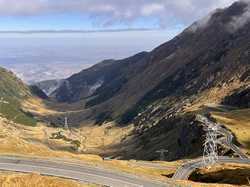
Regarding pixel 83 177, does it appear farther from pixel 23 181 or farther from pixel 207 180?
pixel 207 180

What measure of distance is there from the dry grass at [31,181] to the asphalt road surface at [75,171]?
501 cm

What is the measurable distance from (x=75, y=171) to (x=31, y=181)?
15.5 m

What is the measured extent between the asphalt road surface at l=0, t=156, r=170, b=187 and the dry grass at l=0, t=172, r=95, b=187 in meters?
5.01

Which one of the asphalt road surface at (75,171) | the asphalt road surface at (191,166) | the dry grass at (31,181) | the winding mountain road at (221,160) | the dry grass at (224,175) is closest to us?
the dry grass at (31,181)

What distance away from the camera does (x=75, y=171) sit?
3807 inches

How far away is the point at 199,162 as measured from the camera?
148 m

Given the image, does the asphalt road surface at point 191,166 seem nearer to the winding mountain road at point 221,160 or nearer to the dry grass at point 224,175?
the winding mountain road at point 221,160

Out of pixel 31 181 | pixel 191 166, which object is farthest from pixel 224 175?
pixel 31 181

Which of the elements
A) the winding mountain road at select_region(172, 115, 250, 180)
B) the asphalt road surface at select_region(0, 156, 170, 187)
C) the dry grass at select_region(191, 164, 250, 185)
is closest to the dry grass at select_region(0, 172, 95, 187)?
the asphalt road surface at select_region(0, 156, 170, 187)

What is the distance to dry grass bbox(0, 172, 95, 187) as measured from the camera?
8144 centimetres

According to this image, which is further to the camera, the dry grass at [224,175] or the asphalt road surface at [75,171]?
the dry grass at [224,175]

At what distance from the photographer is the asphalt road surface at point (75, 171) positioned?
90.8 meters

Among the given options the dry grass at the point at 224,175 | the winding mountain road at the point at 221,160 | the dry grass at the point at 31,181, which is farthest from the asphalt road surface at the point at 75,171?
the winding mountain road at the point at 221,160

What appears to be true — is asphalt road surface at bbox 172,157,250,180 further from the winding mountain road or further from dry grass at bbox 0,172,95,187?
dry grass at bbox 0,172,95,187
